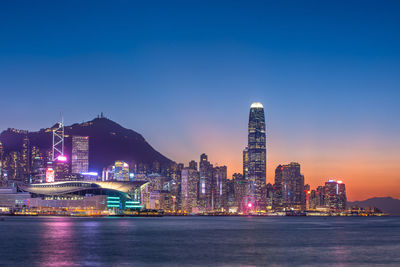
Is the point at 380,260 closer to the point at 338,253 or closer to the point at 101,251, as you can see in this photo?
the point at 338,253

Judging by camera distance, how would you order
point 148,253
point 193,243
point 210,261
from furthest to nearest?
point 193,243
point 148,253
point 210,261

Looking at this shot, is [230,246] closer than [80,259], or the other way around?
[80,259]

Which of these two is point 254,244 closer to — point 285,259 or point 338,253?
point 338,253

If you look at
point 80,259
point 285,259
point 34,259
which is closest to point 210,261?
point 285,259

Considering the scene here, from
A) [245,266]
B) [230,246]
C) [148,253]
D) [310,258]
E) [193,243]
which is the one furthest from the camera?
[193,243]

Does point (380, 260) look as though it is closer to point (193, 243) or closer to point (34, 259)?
point (193, 243)

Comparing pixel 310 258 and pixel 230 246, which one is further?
pixel 230 246

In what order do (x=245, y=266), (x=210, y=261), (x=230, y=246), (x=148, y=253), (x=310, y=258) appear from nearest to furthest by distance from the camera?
(x=245, y=266) → (x=210, y=261) → (x=310, y=258) → (x=148, y=253) → (x=230, y=246)

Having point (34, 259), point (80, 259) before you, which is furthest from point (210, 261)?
point (34, 259)
